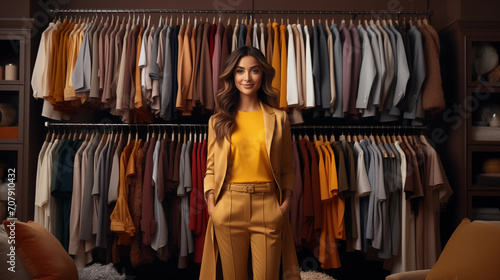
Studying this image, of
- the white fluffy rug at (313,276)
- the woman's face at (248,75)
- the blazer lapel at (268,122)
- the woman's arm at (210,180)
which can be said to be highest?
the woman's face at (248,75)

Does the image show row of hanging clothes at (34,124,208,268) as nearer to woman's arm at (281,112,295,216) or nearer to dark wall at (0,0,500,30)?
woman's arm at (281,112,295,216)

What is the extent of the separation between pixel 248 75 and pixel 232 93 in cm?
16

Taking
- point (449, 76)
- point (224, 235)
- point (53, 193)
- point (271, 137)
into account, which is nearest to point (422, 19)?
point (449, 76)

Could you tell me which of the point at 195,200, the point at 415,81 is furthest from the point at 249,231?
the point at 415,81

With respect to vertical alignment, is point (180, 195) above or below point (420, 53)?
below

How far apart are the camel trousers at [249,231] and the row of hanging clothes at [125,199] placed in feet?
4.10

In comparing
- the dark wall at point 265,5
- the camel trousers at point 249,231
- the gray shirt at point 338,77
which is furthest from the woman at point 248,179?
the dark wall at point 265,5

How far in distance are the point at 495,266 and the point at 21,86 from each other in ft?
12.1

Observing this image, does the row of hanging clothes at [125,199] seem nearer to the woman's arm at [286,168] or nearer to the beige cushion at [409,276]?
the woman's arm at [286,168]

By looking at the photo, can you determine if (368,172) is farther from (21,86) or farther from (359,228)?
(21,86)

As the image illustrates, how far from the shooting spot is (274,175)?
2389 millimetres

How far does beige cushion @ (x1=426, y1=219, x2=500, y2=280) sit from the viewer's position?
2.12m

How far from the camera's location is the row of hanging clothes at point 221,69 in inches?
141

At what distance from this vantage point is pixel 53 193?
11.9 feet
